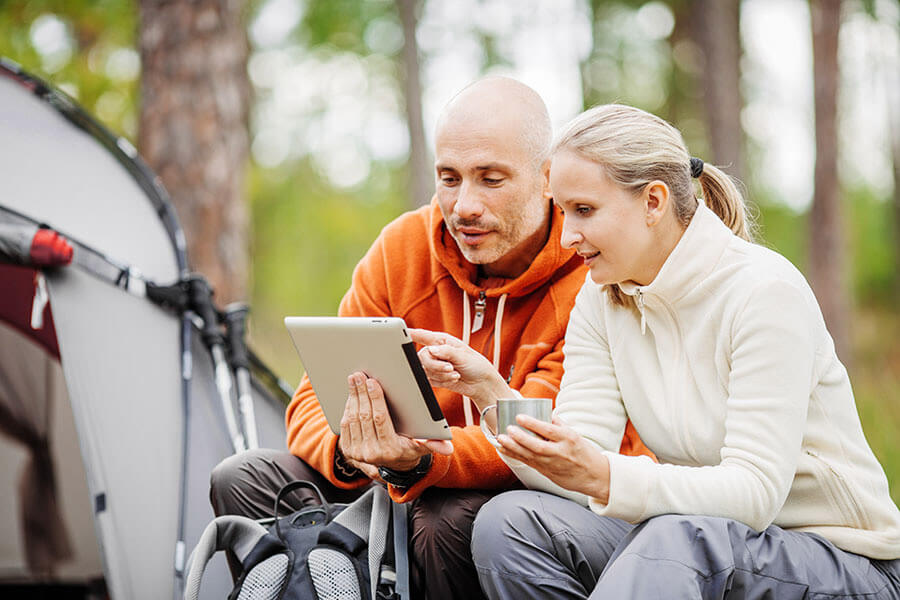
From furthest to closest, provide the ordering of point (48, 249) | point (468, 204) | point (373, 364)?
point (48, 249) < point (468, 204) < point (373, 364)

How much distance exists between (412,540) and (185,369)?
1.22m

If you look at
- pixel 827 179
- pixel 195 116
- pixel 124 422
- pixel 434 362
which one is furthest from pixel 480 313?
pixel 827 179

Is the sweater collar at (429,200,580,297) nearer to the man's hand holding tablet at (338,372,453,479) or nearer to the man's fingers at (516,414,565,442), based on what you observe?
the man's hand holding tablet at (338,372,453,479)

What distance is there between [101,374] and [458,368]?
1291mm

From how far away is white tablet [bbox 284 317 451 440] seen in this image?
1979 millimetres

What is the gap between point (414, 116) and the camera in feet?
28.8

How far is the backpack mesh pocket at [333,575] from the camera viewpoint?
2.09m

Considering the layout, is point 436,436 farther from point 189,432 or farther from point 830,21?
point 830,21

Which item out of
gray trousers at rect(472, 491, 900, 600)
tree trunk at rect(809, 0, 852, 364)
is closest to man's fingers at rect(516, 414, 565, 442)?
gray trousers at rect(472, 491, 900, 600)

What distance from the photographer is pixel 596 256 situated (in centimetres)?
201

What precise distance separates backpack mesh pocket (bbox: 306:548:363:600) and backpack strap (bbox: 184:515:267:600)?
0.54ft

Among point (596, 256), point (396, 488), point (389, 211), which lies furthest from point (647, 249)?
point (389, 211)

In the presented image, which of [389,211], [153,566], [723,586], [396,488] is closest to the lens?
[723,586]

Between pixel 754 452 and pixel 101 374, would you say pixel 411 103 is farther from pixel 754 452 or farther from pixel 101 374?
pixel 754 452
